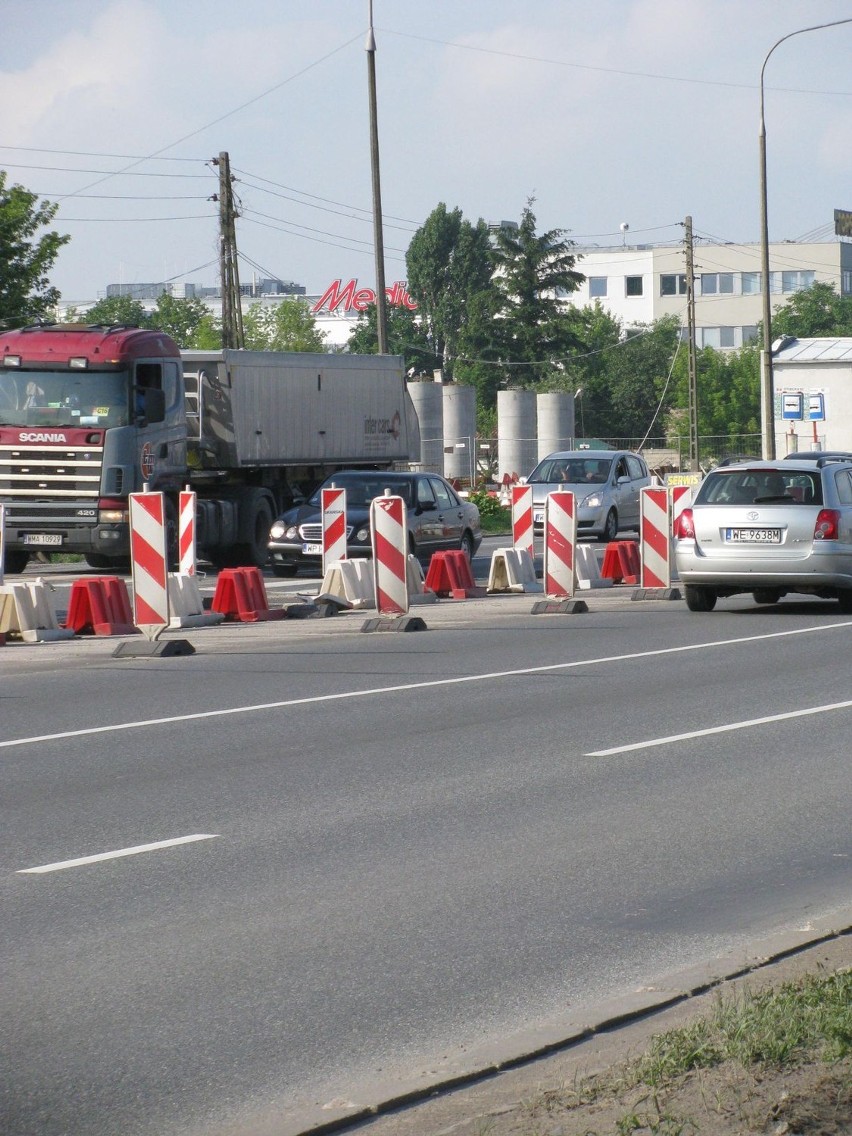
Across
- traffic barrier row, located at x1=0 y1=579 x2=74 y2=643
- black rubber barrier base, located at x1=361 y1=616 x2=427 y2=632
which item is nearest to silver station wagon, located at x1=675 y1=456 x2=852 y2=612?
black rubber barrier base, located at x1=361 y1=616 x2=427 y2=632

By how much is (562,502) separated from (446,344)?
107 m

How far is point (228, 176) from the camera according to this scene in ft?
147

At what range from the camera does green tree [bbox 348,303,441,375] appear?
12800 cm

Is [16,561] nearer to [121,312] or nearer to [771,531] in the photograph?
[771,531]

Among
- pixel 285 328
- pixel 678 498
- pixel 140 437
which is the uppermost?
pixel 285 328

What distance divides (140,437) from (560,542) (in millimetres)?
7305

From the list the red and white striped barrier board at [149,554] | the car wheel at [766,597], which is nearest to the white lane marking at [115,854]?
the red and white striped barrier board at [149,554]

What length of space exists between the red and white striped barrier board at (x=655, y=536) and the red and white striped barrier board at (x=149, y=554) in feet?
22.9

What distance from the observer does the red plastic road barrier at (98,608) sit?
59.0 ft

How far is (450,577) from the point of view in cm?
2217

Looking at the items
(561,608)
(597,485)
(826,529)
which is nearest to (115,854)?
(826,529)

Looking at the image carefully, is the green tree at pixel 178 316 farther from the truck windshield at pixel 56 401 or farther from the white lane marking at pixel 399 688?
the white lane marking at pixel 399 688

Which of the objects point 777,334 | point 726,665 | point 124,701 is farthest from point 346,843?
point 777,334

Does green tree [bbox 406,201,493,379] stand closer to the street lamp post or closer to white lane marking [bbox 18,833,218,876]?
the street lamp post
